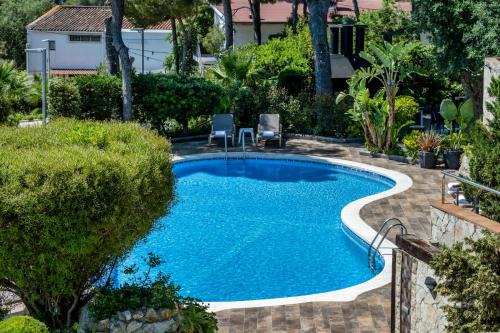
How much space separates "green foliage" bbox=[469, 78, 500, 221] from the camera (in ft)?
30.3

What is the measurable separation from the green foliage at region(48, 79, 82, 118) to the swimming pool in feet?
13.2

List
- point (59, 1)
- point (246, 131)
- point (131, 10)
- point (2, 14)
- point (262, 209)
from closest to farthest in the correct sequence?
point (262, 209), point (246, 131), point (131, 10), point (2, 14), point (59, 1)

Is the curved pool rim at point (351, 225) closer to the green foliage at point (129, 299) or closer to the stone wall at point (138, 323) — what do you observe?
the green foliage at point (129, 299)

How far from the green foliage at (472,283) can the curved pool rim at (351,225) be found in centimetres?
361

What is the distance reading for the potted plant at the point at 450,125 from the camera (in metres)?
20.8

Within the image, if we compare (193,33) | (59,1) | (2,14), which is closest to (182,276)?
(193,33)

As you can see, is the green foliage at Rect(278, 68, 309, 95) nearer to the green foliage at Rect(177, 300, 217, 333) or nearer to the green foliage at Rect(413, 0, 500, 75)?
the green foliage at Rect(413, 0, 500, 75)

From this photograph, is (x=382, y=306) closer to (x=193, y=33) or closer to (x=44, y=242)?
(x=44, y=242)

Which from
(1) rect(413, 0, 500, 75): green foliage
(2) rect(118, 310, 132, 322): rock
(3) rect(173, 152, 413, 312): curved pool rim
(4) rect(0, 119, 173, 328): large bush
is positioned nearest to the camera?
(4) rect(0, 119, 173, 328): large bush

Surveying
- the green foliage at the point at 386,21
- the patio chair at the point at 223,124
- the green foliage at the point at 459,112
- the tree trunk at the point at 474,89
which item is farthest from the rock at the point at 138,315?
the green foliage at the point at 386,21

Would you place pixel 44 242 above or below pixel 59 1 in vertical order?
below

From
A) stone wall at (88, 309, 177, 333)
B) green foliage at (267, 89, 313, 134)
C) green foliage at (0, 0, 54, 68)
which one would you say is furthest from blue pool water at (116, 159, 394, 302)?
green foliage at (0, 0, 54, 68)

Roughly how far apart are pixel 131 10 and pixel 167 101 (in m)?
12.8

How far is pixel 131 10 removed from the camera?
37000 millimetres
